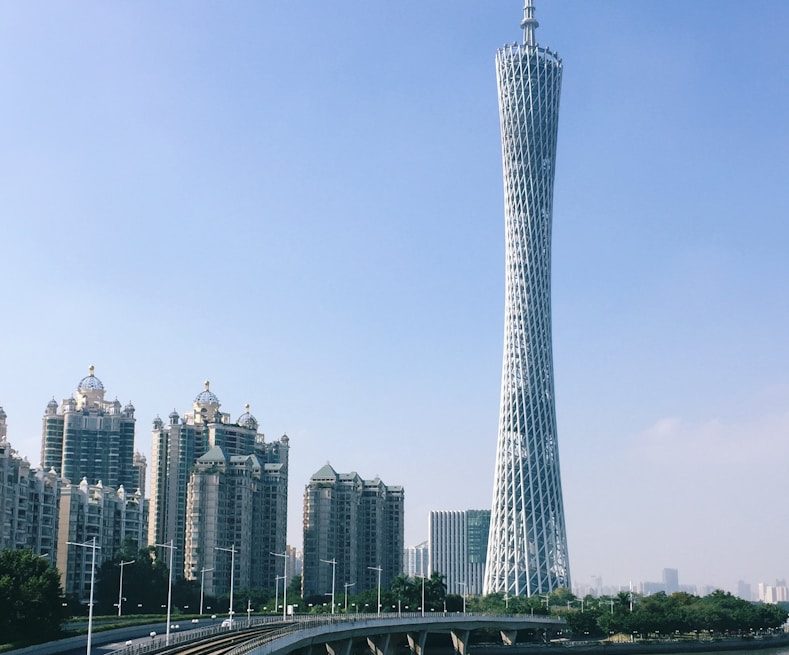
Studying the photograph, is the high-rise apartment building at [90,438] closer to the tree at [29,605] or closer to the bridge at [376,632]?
the bridge at [376,632]

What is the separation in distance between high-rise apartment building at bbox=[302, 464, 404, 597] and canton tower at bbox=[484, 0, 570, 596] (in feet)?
108

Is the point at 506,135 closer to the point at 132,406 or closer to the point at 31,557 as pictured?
the point at 132,406

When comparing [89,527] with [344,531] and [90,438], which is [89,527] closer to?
[90,438]

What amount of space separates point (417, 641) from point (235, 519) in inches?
1870

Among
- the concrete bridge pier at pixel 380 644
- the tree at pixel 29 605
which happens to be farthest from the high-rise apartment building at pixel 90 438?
the tree at pixel 29 605

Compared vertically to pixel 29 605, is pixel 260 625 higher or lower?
lower

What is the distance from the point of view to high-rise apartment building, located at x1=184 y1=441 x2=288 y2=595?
145m

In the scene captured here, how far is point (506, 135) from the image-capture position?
14200 centimetres

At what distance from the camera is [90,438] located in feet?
552

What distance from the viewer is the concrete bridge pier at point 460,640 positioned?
376ft

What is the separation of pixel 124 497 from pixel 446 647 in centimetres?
4517

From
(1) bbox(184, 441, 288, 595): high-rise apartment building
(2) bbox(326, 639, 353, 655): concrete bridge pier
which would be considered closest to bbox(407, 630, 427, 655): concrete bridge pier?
(2) bbox(326, 639, 353, 655): concrete bridge pier

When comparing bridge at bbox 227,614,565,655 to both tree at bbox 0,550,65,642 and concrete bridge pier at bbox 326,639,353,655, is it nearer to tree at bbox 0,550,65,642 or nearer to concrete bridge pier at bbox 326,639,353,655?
concrete bridge pier at bbox 326,639,353,655

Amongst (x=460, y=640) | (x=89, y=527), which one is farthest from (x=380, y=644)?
(x=89, y=527)
